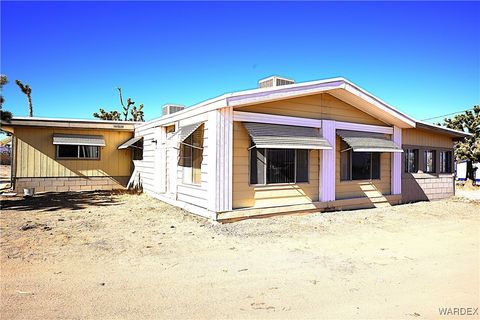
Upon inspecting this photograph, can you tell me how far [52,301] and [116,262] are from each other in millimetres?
1295

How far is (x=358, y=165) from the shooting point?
397 inches

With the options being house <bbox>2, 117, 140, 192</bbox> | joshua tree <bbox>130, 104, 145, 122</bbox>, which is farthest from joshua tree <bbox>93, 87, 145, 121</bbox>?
house <bbox>2, 117, 140, 192</bbox>

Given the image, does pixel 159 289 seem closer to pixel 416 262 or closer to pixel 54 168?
pixel 416 262

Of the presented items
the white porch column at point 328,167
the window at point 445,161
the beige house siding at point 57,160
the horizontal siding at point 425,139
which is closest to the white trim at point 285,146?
the white porch column at point 328,167

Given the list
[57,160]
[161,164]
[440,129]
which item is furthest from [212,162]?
[440,129]

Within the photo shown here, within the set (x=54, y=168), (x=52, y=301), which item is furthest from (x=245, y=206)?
(x=54, y=168)

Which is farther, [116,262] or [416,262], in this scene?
[416,262]

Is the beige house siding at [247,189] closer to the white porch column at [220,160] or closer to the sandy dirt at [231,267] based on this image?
the white porch column at [220,160]

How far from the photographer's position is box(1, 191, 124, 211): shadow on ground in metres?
9.21

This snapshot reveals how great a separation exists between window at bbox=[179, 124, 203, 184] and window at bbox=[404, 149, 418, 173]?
783 centimetres

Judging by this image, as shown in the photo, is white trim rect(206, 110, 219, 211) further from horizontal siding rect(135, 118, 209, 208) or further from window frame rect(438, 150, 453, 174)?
window frame rect(438, 150, 453, 174)

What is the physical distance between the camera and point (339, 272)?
445cm

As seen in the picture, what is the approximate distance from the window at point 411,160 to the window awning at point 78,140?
38.8 feet

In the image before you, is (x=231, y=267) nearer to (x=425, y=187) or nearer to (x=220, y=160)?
(x=220, y=160)
